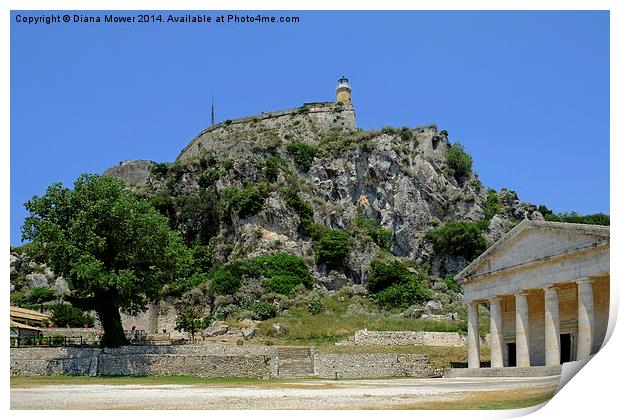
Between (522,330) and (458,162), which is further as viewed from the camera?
(458,162)

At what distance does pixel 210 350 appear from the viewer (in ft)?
111

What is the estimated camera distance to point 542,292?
3036 centimetres

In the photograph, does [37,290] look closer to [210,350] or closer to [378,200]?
[210,350]

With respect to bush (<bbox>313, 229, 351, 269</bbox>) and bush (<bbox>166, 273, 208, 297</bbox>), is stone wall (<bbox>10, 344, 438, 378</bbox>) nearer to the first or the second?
bush (<bbox>166, 273, 208, 297</bbox>)

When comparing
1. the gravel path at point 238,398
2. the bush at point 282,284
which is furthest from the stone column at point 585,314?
the bush at point 282,284

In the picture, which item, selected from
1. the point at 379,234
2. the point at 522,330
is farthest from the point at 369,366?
the point at 379,234

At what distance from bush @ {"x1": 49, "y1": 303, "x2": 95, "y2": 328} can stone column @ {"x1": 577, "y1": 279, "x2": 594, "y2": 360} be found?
106ft

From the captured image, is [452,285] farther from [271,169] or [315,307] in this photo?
[271,169]

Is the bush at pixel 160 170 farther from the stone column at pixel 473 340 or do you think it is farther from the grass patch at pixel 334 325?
the stone column at pixel 473 340

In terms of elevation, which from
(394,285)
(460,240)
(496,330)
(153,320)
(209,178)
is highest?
(209,178)

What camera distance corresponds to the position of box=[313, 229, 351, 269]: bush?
6047 cm

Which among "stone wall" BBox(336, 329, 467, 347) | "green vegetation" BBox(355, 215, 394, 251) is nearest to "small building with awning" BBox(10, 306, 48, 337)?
"stone wall" BBox(336, 329, 467, 347)

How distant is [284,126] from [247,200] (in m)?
21.1

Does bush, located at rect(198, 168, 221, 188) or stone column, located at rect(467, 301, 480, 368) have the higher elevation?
bush, located at rect(198, 168, 221, 188)
